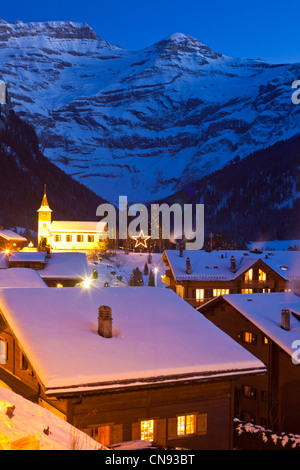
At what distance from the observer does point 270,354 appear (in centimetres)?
2555

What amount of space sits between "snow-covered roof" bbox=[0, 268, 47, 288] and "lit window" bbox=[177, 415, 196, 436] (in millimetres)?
23175

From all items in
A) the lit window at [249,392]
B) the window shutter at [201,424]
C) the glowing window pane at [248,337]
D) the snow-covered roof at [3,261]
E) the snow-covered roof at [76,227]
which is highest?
the snow-covered roof at [76,227]

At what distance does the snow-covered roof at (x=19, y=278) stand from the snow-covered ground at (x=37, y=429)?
88.6 feet

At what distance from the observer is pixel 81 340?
16.2m

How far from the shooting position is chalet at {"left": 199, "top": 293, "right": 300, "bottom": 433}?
2402cm

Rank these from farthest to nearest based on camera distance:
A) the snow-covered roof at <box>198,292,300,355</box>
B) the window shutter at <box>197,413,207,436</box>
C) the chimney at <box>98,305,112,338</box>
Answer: the snow-covered roof at <box>198,292,300,355</box> → the chimney at <box>98,305,112,338</box> → the window shutter at <box>197,413,207,436</box>

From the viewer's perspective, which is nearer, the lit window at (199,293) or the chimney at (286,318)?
the chimney at (286,318)

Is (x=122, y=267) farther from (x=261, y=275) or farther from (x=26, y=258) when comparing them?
(x=261, y=275)

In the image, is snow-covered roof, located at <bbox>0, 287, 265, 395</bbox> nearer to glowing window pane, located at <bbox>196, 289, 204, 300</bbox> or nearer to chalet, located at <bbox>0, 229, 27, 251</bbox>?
glowing window pane, located at <bbox>196, 289, 204, 300</bbox>

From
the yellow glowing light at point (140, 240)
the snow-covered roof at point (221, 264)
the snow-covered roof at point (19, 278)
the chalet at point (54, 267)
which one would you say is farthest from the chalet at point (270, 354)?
the yellow glowing light at point (140, 240)

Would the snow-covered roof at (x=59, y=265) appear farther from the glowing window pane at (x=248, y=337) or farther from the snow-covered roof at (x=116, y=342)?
the snow-covered roof at (x=116, y=342)

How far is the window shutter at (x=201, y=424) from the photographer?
53.2ft

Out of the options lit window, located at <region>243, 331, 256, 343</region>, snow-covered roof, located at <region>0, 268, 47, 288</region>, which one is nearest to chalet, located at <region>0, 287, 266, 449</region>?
lit window, located at <region>243, 331, 256, 343</region>

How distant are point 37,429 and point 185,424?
8.04 meters
